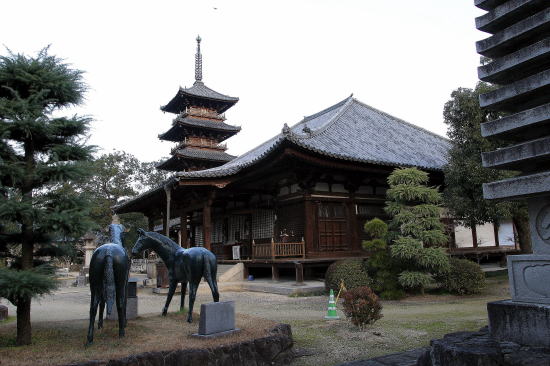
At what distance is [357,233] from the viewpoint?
18.0 metres

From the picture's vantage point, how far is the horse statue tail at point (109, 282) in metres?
6.02

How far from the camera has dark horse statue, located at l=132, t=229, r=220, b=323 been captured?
25.3 ft

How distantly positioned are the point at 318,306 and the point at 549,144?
27.6 ft

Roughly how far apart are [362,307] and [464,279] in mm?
6428

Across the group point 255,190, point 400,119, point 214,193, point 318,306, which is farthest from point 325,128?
point 318,306

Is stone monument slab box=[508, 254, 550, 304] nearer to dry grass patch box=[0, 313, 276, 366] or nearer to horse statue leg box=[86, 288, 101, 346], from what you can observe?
dry grass patch box=[0, 313, 276, 366]

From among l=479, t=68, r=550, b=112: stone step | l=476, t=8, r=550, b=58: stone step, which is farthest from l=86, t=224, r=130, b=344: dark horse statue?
l=476, t=8, r=550, b=58: stone step

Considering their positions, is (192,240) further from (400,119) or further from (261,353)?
(261,353)

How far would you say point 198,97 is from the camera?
3525 cm

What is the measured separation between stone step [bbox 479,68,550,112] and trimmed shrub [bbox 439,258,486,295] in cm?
903

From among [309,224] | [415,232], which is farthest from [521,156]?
[309,224]

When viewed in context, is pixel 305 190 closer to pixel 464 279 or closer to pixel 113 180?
pixel 464 279

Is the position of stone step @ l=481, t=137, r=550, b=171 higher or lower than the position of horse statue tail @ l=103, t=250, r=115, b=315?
higher

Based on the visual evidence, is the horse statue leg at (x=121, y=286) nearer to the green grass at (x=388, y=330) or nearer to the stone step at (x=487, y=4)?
the green grass at (x=388, y=330)
